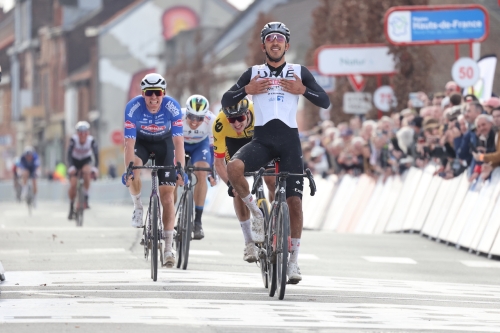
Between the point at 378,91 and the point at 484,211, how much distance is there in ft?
44.2

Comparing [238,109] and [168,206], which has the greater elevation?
[238,109]

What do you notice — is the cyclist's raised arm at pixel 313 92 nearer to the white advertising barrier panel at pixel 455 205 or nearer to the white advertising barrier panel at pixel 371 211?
the white advertising barrier panel at pixel 455 205

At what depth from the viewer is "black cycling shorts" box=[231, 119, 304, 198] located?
11.1 m

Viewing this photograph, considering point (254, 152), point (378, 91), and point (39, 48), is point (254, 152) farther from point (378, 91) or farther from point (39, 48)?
point (39, 48)

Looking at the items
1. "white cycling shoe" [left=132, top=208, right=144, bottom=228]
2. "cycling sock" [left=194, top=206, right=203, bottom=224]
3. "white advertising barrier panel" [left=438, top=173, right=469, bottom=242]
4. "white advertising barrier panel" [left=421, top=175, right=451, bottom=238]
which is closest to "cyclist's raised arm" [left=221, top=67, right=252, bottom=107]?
"white cycling shoe" [left=132, top=208, right=144, bottom=228]

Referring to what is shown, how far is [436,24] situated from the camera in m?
25.8

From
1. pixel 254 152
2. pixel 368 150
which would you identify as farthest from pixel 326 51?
pixel 254 152

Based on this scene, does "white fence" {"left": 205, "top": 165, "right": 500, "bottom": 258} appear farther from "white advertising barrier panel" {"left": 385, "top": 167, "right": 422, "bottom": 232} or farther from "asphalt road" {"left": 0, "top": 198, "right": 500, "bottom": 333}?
"asphalt road" {"left": 0, "top": 198, "right": 500, "bottom": 333}

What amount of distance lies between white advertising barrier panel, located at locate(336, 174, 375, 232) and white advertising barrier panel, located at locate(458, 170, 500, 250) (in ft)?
18.8

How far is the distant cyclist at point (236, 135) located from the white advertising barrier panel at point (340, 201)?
12.0 meters

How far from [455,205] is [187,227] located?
608cm

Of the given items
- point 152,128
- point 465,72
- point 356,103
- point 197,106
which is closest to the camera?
point 152,128

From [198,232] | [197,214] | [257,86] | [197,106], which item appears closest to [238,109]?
[257,86]

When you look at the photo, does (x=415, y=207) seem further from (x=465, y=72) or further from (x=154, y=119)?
(x=154, y=119)
